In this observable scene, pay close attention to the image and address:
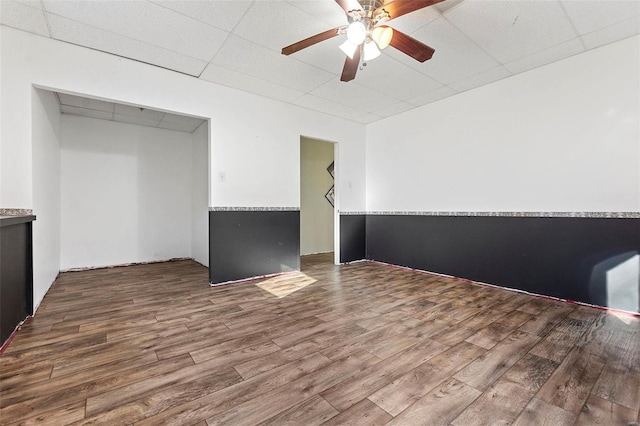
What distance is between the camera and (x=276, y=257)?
4.45 metres

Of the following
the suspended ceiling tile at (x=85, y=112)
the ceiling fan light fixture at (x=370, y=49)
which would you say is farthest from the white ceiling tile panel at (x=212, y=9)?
the suspended ceiling tile at (x=85, y=112)

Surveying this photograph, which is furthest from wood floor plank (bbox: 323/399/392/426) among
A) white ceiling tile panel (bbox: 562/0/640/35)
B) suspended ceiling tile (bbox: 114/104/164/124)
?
suspended ceiling tile (bbox: 114/104/164/124)

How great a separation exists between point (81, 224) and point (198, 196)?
1.97m

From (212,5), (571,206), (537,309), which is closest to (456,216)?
(571,206)

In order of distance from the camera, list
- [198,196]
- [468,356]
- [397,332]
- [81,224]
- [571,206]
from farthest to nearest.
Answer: [198,196] < [81,224] < [571,206] < [397,332] < [468,356]

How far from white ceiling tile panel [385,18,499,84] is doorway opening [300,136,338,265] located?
3.31 metres

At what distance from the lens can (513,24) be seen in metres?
2.62

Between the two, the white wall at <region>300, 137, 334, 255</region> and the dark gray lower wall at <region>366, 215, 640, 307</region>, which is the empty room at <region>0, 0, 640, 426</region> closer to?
the dark gray lower wall at <region>366, 215, 640, 307</region>

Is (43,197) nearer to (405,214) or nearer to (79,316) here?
(79,316)

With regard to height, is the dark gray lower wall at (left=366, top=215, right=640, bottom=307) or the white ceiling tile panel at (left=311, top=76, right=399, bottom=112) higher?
the white ceiling tile panel at (left=311, top=76, right=399, bottom=112)

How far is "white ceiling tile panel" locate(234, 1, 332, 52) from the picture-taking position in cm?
242

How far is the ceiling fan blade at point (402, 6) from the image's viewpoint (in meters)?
1.95

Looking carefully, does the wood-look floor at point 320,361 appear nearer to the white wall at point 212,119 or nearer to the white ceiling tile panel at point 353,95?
the white wall at point 212,119

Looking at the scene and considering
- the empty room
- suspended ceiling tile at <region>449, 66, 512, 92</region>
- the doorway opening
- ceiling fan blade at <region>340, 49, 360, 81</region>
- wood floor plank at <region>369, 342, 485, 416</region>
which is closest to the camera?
wood floor plank at <region>369, 342, 485, 416</region>
